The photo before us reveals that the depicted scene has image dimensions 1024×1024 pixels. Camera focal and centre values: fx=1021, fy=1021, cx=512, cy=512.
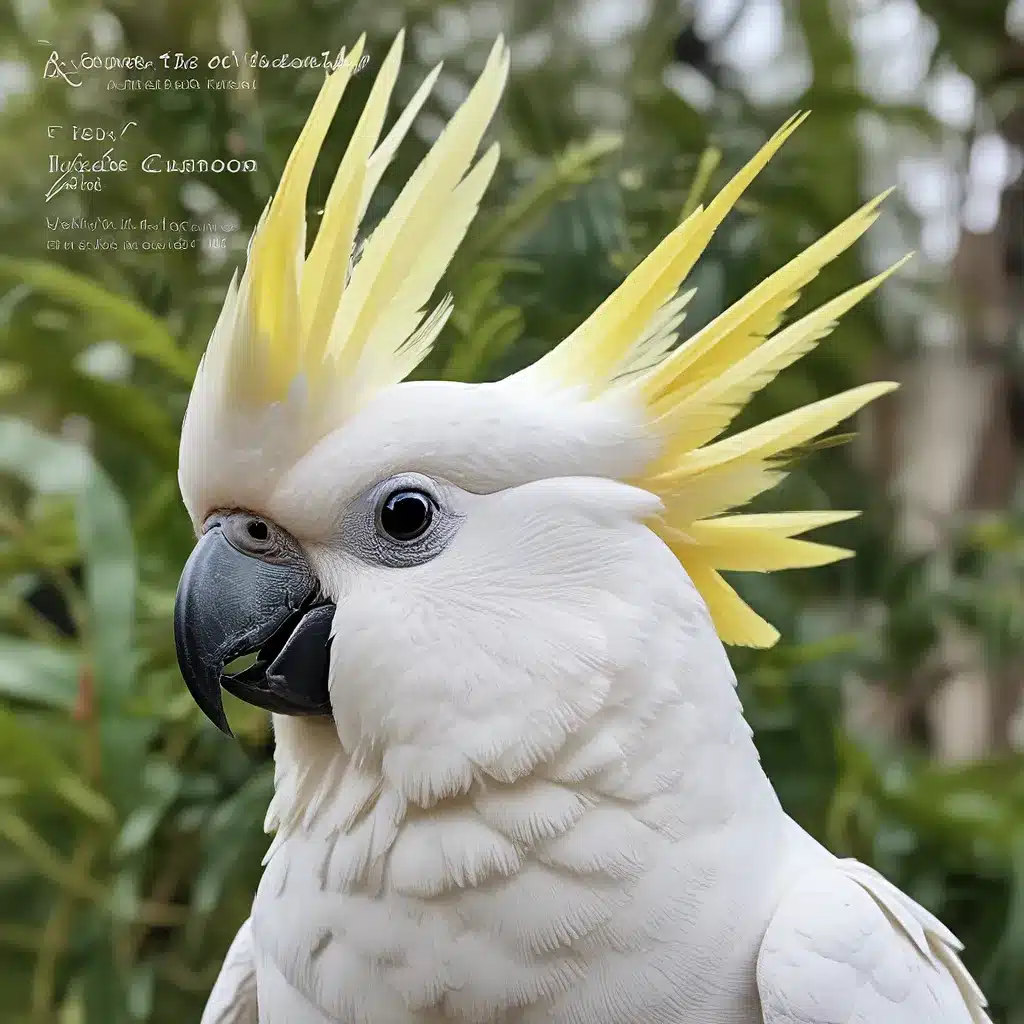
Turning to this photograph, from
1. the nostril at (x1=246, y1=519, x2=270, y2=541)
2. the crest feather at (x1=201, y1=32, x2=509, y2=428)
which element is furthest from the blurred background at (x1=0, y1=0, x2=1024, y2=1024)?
the nostril at (x1=246, y1=519, x2=270, y2=541)

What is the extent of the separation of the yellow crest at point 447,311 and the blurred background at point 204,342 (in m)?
0.24

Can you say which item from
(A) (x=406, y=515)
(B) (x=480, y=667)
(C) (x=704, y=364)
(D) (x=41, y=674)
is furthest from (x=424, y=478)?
(D) (x=41, y=674)

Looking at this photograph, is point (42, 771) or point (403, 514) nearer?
point (403, 514)

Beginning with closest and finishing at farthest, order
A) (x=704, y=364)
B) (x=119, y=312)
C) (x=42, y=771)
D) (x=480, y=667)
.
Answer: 1. (x=480, y=667)
2. (x=704, y=364)
3. (x=119, y=312)
4. (x=42, y=771)

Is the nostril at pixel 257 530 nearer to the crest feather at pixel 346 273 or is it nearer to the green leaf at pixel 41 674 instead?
the crest feather at pixel 346 273

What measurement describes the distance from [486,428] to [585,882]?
32cm

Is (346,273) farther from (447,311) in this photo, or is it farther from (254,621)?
(254,621)

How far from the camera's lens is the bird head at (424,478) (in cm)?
69

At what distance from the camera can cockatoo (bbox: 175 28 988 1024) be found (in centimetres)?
69

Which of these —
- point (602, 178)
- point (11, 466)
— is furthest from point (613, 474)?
point (11, 466)

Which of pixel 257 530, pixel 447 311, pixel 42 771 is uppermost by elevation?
pixel 447 311

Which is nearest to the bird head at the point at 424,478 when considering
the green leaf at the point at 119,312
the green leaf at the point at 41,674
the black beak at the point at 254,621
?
the black beak at the point at 254,621

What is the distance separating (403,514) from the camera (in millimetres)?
718

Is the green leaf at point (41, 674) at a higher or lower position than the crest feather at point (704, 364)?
lower
